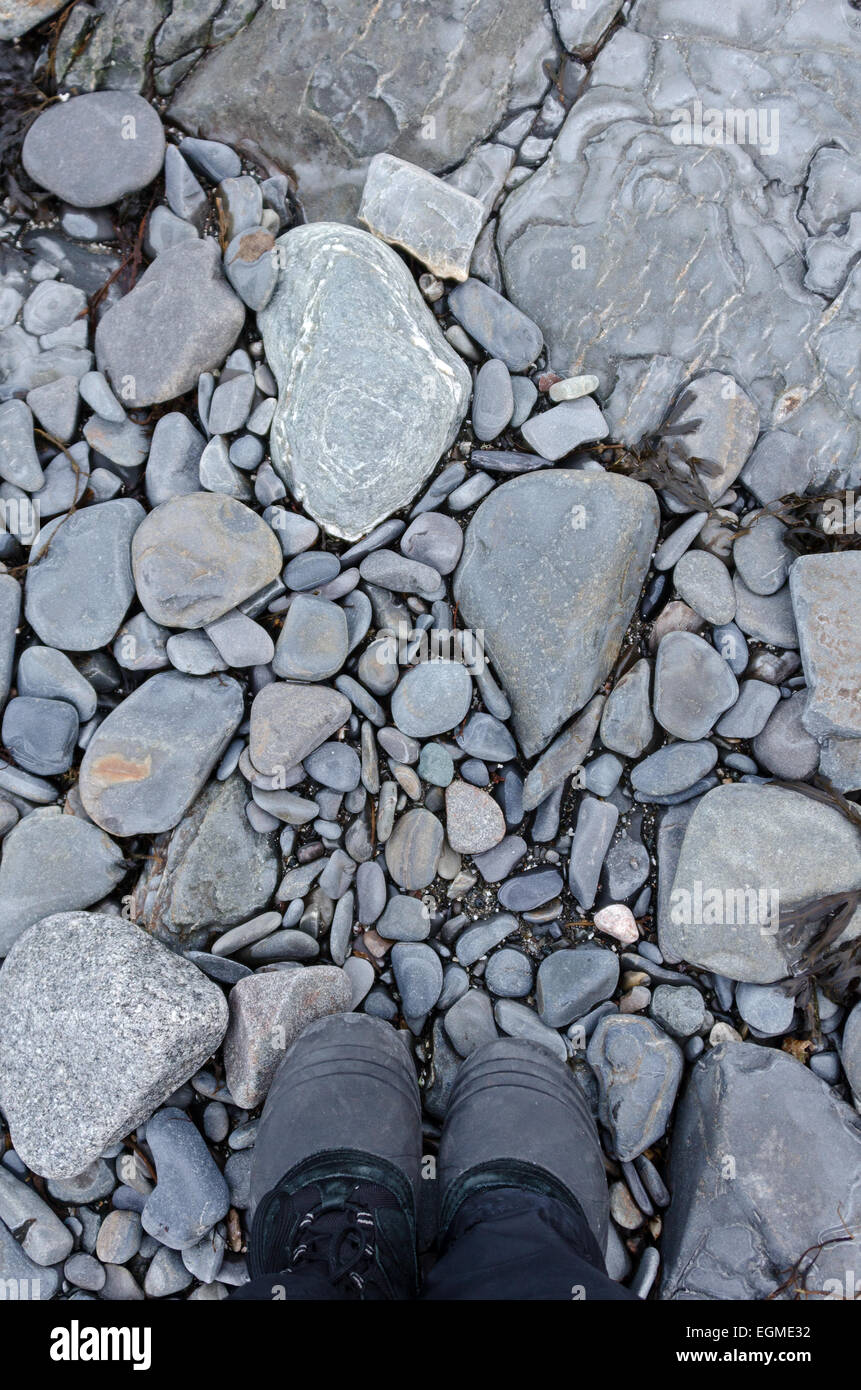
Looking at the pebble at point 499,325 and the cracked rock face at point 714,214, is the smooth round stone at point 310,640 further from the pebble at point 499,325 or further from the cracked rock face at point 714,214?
the cracked rock face at point 714,214

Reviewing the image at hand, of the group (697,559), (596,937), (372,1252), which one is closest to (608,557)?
(697,559)

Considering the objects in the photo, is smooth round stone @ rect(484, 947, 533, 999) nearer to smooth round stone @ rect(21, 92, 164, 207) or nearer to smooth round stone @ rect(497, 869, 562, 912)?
smooth round stone @ rect(497, 869, 562, 912)

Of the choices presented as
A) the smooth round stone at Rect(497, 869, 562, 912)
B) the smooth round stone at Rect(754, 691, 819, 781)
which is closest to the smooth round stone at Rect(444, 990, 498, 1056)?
the smooth round stone at Rect(497, 869, 562, 912)

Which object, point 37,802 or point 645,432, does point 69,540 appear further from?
point 645,432

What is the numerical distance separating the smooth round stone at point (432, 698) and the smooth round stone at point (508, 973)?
0.86 meters

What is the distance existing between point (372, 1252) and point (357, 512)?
2.43 meters

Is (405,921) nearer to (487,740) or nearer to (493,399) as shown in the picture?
(487,740)

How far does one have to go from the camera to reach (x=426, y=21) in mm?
3176

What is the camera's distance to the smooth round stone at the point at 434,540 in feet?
10.4

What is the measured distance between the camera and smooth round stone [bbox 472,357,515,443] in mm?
3174

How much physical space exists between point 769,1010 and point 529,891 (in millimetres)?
955

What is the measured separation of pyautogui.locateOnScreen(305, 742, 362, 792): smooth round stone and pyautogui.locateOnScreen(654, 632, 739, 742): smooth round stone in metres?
1.13

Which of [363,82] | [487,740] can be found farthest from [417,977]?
[363,82]

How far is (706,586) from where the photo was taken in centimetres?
317
